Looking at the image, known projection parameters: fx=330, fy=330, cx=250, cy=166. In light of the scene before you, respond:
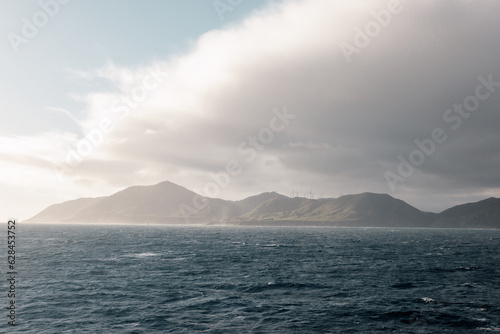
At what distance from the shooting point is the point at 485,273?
75750mm

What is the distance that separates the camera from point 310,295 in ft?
179

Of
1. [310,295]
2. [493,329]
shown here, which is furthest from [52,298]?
[493,329]

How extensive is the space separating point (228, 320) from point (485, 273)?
219ft

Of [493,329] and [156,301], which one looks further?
[156,301]

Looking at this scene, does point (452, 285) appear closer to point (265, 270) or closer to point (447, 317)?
point (447, 317)

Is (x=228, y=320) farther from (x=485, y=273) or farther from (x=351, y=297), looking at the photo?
(x=485, y=273)

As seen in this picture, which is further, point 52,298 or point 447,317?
point 52,298

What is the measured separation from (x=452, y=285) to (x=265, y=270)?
38.8 metres

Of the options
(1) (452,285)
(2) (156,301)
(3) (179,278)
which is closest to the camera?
(2) (156,301)

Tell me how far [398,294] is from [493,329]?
17.9 metres

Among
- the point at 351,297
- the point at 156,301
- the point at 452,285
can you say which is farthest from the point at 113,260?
the point at 452,285

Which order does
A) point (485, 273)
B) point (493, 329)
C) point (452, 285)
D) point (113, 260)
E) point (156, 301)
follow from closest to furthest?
point (493, 329) < point (156, 301) < point (452, 285) < point (485, 273) < point (113, 260)

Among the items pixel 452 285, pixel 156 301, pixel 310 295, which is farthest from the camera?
pixel 452 285

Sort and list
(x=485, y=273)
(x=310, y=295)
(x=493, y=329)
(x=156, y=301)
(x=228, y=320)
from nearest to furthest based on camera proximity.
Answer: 1. (x=493, y=329)
2. (x=228, y=320)
3. (x=156, y=301)
4. (x=310, y=295)
5. (x=485, y=273)
